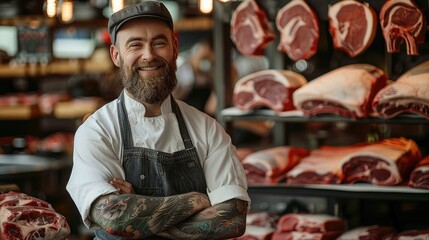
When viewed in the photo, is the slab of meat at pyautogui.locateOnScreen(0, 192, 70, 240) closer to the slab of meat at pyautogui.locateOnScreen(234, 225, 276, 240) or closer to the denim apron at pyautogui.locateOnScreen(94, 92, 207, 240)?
the denim apron at pyautogui.locateOnScreen(94, 92, 207, 240)

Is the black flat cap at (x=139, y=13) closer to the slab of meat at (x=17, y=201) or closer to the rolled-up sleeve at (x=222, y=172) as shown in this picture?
the rolled-up sleeve at (x=222, y=172)

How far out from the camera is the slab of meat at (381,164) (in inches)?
195

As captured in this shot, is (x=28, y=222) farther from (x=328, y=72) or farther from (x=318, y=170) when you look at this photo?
(x=328, y=72)

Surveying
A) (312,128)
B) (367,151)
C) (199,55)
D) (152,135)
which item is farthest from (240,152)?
(199,55)

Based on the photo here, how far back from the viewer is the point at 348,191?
4.98 m

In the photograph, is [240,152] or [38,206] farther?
[240,152]

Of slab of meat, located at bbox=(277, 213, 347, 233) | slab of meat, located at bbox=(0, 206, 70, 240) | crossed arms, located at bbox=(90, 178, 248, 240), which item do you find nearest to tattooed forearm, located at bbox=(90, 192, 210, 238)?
crossed arms, located at bbox=(90, 178, 248, 240)

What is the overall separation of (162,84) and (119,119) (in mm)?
245

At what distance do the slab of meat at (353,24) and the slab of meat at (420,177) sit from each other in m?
0.76

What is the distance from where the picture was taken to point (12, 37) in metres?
11.2

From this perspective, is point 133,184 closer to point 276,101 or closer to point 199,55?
point 276,101

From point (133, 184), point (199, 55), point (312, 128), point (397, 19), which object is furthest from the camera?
point (199, 55)

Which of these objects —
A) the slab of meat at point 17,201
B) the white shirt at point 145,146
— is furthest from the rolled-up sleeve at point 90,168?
the slab of meat at point 17,201

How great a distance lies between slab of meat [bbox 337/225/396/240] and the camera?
4988 millimetres
